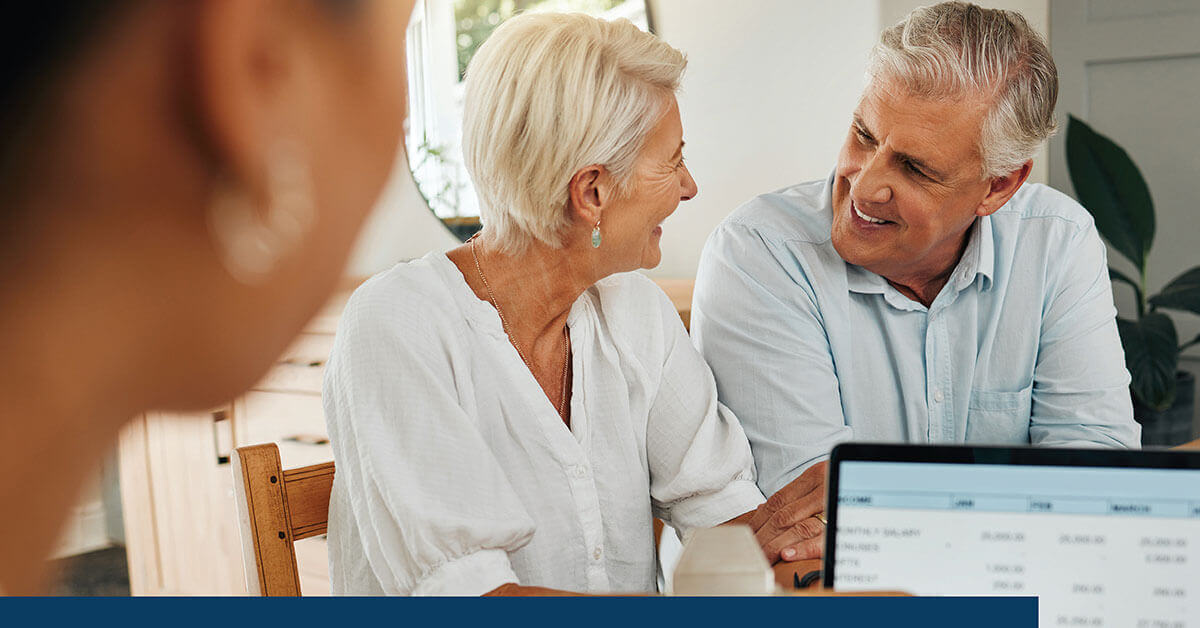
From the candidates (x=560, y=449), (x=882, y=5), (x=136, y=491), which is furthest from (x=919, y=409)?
(x=882, y=5)

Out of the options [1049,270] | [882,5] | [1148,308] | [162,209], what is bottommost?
[1148,308]

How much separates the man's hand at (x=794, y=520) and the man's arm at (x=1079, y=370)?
418mm

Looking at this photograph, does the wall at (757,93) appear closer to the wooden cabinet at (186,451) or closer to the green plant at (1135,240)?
the green plant at (1135,240)

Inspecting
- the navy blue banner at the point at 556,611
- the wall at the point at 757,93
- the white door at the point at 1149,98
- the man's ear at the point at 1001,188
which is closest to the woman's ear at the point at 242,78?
the navy blue banner at the point at 556,611

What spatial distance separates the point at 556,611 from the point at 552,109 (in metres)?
0.87

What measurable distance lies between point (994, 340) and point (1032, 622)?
1294mm

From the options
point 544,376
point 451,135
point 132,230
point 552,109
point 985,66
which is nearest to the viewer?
point 132,230

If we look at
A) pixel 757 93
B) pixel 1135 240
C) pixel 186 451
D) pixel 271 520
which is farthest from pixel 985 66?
pixel 1135 240

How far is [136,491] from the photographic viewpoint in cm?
40

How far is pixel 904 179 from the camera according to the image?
54.0 inches

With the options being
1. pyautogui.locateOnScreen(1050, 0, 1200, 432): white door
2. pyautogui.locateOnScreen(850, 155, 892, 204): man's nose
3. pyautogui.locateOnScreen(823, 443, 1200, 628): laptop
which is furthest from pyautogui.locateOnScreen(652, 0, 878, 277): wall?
pyautogui.locateOnScreen(823, 443, 1200, 628): laptop

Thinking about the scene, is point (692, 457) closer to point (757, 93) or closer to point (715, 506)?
point (715, 506)

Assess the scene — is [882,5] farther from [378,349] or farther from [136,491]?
[136,491]

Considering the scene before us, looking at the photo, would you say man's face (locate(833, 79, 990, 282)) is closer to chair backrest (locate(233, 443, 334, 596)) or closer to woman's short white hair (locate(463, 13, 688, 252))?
woman's short white hair (locate(463, 13, 688, 252))
